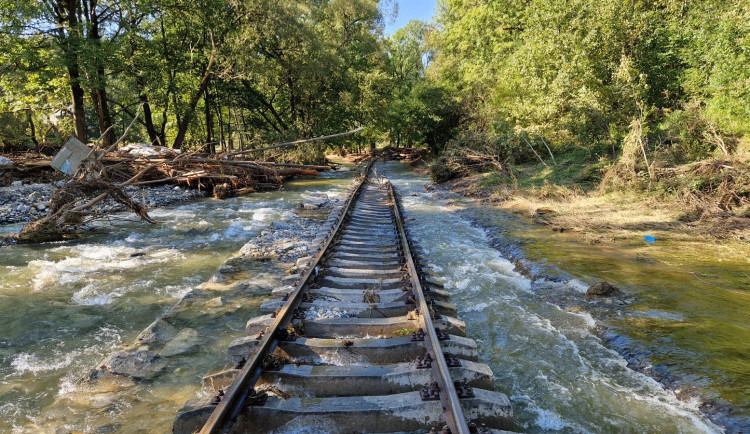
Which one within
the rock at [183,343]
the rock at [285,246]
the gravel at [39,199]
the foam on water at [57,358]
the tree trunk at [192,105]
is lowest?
the rock at [183,343]

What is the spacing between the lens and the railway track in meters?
2.64

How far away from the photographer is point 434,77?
109 ft

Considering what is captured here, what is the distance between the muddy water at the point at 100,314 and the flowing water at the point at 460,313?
0.05 ft

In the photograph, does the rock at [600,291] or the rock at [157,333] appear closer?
the rock at [157,333]

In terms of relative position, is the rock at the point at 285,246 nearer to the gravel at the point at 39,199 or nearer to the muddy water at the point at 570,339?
the muddy water at the point at 570,339

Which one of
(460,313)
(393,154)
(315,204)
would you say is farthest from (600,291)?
(393,154)

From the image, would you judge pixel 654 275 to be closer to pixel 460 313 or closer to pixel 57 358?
pixel 460 313

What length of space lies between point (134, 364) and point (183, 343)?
550mm

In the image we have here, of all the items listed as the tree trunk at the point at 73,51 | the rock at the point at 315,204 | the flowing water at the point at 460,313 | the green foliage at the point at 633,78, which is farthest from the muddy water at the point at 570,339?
the tree trunk at the point at 73,51

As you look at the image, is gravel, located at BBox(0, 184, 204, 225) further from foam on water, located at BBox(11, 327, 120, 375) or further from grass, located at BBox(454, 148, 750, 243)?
grass, located at BBox(454, 148, 750, 243)

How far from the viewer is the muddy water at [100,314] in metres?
3.27

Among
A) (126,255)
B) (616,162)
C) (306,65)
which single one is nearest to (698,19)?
(616,162)

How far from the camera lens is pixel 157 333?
14.6 feet

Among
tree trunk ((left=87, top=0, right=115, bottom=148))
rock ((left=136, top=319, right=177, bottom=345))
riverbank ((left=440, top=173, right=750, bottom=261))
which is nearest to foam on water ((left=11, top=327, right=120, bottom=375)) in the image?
rock ((left=136, top=319, right=177, bottom=345))
